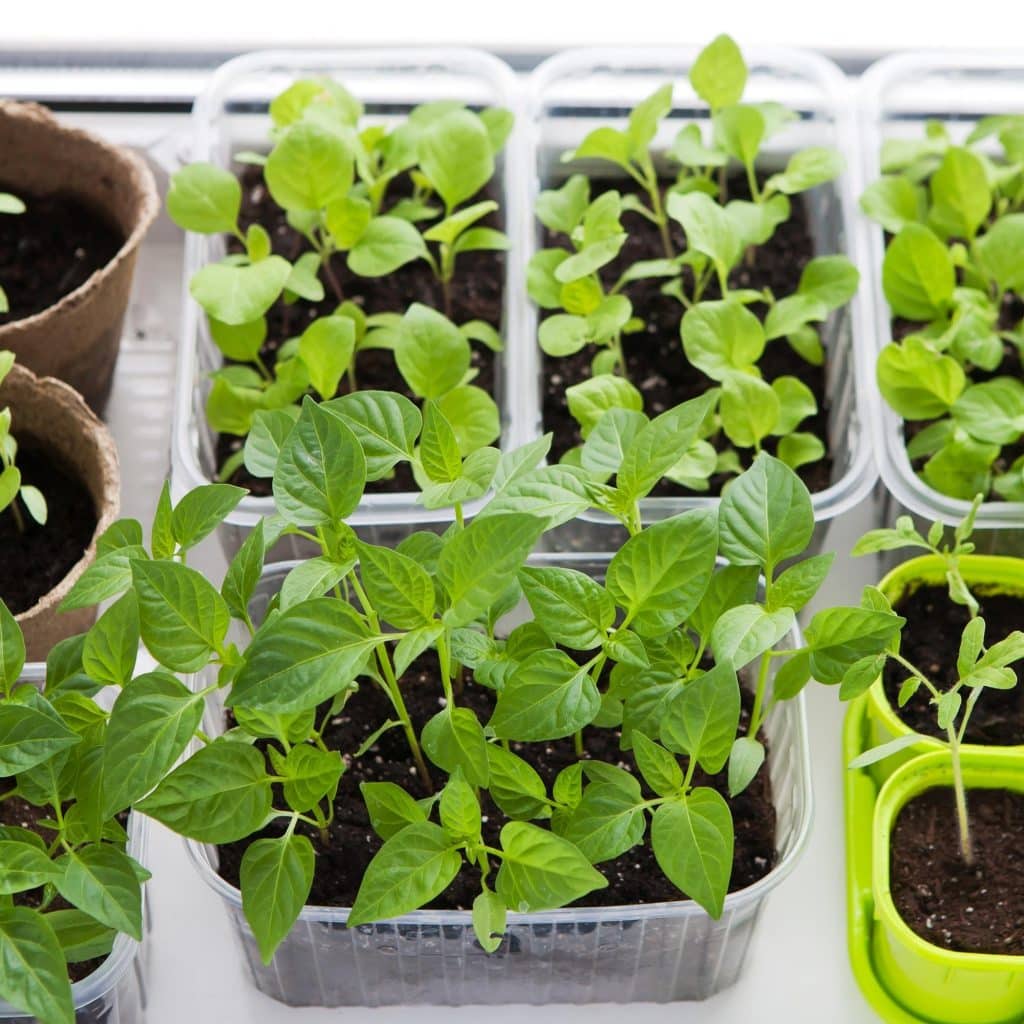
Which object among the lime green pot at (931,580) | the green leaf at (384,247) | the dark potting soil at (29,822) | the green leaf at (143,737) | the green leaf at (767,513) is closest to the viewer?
the green leaf at (143,737)

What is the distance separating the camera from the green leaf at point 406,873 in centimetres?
84

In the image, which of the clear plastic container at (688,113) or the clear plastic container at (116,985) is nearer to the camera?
the clear plastic container at (116,985)

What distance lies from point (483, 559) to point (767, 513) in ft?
0.64

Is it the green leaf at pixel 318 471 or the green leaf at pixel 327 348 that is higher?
the green leaf at pixel 318 471

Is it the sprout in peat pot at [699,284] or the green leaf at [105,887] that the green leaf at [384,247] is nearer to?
the sprout in peat pot at [699,284]

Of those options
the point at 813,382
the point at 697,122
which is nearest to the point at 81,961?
the point at 813,382

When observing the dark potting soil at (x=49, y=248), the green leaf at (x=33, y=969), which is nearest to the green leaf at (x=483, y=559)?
the green leaf at (x=33, y=969)

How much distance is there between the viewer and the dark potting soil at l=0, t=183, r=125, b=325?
1278 millimetres

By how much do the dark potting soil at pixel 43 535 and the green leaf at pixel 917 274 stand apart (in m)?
0.65

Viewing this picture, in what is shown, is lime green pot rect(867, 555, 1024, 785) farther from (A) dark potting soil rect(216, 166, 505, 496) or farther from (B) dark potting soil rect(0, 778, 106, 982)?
(B) dark potting soil rect(0, 778, 106, 982)

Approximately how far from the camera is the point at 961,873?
1017 mm

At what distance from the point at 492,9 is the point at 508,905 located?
0.92 meters

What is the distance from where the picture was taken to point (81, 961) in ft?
3.09

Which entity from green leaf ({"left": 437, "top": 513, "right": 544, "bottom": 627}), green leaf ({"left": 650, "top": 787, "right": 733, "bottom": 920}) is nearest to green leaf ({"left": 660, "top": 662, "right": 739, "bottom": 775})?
green leaf ({"left": 650, "top": 787, "right": 733, "bottom": 920})
